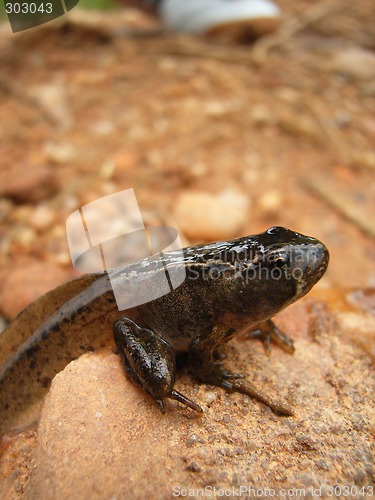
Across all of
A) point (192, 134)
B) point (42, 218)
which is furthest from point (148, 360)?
point (192, 134)

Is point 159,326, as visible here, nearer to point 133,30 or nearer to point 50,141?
point 50,141

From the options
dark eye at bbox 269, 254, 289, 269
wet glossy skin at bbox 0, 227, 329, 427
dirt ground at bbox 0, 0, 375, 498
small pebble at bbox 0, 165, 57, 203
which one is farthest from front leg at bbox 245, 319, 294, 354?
small pebble at bbox 0, 165, 57, 203

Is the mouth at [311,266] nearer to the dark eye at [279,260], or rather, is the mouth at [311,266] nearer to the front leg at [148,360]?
the dark eye at [279,260]

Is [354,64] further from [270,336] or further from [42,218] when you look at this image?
[270,336]

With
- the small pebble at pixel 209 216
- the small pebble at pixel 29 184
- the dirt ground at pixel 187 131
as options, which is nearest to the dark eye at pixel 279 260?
the dirt ground at pixel 187 131

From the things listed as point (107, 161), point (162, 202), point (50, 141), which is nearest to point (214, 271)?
point (162, 202)

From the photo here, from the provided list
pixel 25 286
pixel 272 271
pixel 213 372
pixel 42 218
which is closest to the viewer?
pixel 272 271
